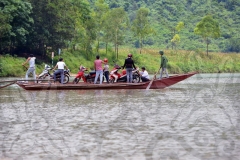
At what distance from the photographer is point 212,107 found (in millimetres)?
16203

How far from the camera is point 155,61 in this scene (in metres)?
70.5

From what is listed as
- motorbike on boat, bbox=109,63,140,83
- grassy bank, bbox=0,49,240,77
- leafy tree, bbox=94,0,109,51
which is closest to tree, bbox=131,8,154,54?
grassy bank, bbox=0,49,240,77

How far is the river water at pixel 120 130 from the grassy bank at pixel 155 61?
28.8m

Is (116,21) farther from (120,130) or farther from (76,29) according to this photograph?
(120,130)

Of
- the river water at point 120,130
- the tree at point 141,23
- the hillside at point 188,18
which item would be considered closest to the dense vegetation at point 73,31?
the tree at point 141,23

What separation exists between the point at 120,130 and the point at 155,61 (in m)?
59.4

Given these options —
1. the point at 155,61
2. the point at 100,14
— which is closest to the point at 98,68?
the point at 100,14

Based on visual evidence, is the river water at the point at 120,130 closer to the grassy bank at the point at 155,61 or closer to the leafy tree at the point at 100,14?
the grassy bank at the point at 155,61

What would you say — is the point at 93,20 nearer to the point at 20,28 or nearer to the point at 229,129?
the point at 20,28

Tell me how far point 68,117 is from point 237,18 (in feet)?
364

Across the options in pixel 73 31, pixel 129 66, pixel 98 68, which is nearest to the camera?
pixel 98 68

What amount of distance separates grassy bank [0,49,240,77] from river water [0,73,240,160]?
2877 cm

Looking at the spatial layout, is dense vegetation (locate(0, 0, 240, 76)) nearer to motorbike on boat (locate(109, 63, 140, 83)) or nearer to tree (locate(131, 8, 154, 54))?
tree (locate(131, 8, 154, 54))

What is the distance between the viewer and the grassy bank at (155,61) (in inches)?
1873
